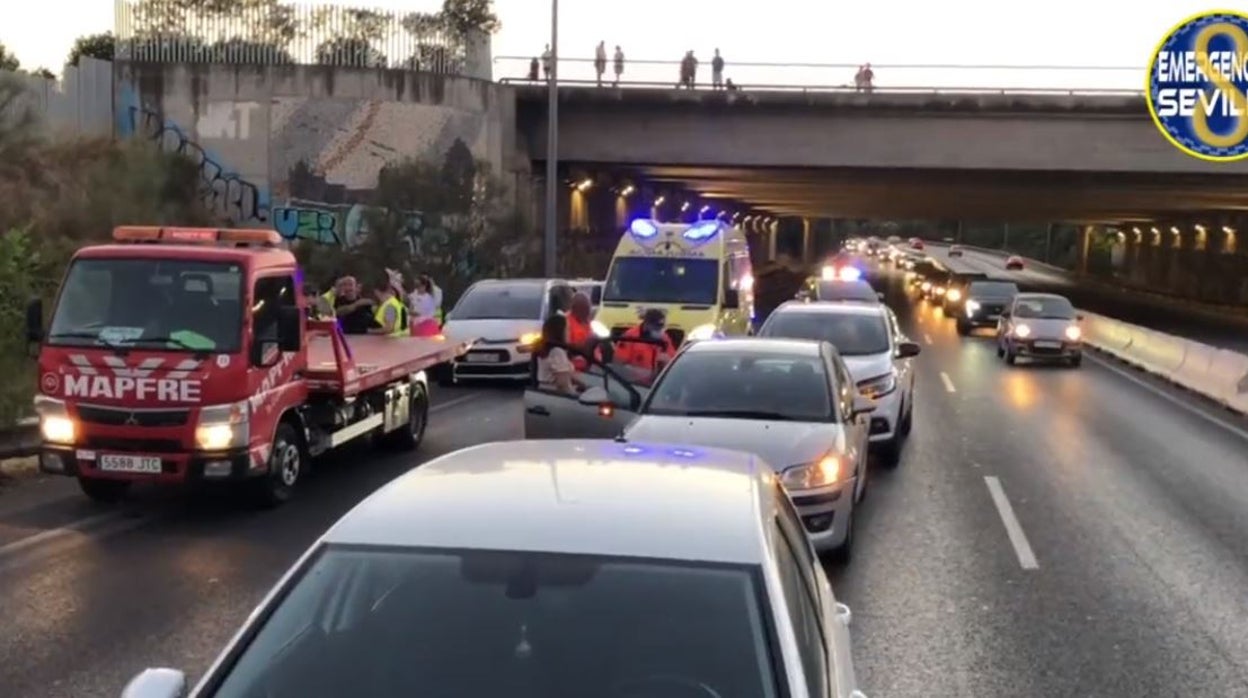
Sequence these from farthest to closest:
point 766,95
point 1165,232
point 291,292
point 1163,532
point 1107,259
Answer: point 1107,259 → point 1165,232 → point 766,95 → point 291,292 → point 1163,532

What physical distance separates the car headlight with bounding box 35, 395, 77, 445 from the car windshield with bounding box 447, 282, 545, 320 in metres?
12.7

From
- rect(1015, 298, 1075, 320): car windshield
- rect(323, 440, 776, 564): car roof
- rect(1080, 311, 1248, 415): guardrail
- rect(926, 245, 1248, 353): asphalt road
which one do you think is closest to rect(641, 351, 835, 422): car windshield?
rect(323, 440, 776, 564): car roof

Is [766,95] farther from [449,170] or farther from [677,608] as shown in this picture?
[677,608]

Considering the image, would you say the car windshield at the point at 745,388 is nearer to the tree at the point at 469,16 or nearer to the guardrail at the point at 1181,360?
the guardrail at the point at 1181,360

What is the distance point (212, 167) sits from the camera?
38469mm

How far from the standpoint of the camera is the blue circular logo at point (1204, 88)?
37.1 metres

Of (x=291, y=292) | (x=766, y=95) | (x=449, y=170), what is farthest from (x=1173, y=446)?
(x=766, y=95)

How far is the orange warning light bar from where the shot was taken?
1224 centimetres

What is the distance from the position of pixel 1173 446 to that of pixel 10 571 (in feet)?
42.8

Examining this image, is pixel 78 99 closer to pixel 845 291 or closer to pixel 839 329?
pixel 845 291

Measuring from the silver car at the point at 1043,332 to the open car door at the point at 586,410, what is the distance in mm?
19528

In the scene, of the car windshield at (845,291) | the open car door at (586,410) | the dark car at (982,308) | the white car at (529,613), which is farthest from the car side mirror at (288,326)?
the dark car at (982,308)

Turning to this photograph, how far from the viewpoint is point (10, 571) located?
9.65 m

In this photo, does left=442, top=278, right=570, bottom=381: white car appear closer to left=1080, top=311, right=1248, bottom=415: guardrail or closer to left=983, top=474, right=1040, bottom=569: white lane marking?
left=983, top=474, right=1040, bottom=569: white lane marking
